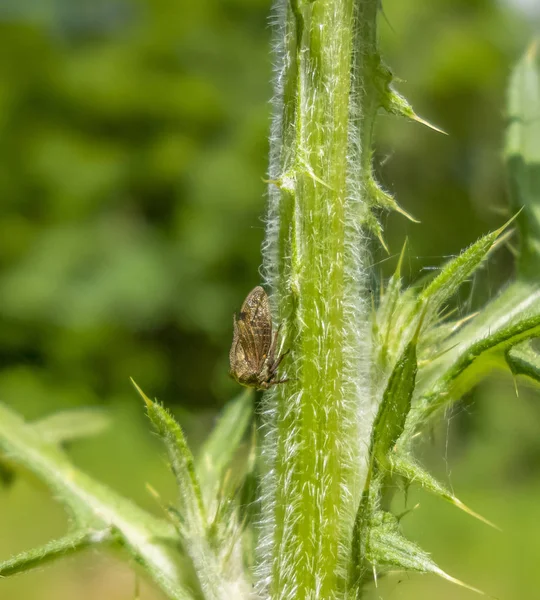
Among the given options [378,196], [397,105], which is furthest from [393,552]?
[397,105]

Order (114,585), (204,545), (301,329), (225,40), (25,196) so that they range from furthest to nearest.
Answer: (225,40), (25,196), (114,585), (204,545), (301,329)

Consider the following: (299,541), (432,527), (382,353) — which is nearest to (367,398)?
(382,353)

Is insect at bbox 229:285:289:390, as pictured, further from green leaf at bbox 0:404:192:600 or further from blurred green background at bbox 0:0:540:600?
blurred green background at bbox 0:0:540:600

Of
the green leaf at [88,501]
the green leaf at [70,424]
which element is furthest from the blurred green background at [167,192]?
the green leaf at [88,501]

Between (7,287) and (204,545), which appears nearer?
(204,545)

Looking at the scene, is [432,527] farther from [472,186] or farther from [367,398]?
[367,398]

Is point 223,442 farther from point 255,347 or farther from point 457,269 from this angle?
point 457,269

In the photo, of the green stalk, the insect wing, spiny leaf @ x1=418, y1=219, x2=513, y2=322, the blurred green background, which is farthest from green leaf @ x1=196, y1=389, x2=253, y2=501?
the blurred green background

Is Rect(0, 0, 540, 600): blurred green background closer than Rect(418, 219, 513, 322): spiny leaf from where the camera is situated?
No
